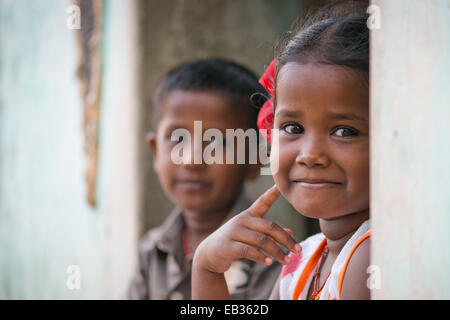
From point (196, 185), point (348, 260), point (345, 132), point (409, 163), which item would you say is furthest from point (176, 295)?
point (409, 163)

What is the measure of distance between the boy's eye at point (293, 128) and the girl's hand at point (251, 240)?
0.50 ft

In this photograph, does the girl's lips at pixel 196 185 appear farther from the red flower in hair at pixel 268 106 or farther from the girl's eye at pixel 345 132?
the girl's eye at pixel 345 132

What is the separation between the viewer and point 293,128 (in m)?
1.16

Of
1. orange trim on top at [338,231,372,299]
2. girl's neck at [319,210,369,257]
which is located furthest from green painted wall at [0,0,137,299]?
orange trim on top at [338,231,372,299]

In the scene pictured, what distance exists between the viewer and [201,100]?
6.53 ft

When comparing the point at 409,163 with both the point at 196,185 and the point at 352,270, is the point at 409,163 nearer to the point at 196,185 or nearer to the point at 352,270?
the point at 352,270

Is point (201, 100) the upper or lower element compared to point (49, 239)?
upper

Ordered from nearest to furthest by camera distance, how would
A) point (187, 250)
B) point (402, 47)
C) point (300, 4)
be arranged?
point (402, 47)
point (187, 250)
point (300, 4)

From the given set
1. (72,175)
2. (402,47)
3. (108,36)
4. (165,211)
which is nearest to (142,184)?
(165,211)

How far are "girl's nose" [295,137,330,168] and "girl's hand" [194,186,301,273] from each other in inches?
7.2

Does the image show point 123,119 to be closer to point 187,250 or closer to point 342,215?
point 187,250

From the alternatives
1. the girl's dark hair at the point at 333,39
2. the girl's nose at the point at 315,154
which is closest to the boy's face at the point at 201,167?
the girl's dark hair at the point at 333,39

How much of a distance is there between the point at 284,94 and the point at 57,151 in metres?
2.27

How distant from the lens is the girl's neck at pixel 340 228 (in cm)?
118
